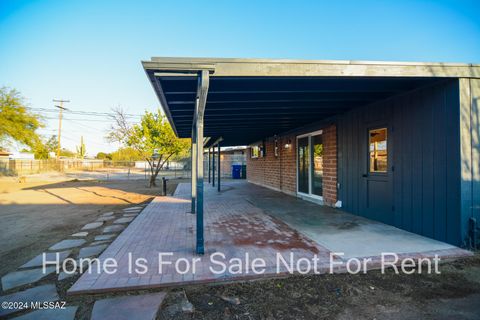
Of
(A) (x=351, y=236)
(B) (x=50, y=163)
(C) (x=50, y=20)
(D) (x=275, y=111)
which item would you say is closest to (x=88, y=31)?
(C) (x=50, y=20)

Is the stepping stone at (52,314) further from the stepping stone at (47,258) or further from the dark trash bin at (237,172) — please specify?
the dark trash bin at (237,172)

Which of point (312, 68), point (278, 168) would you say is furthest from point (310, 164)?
point (312, 68)

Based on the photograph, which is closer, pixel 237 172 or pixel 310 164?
pixel 310 164

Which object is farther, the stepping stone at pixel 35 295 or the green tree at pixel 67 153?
the green tree at pixel 67 153

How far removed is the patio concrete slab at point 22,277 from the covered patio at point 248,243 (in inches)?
24.8

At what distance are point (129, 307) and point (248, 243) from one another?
2.06 metres

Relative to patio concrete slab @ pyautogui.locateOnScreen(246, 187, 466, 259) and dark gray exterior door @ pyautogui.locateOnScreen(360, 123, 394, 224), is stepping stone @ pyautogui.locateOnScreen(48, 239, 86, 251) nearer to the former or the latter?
patio concrete slab @ pyautogui.locateOnScreen(246, 187, 466, 259)

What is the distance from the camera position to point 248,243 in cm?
400

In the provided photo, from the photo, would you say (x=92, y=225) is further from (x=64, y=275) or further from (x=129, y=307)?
(x=129, y=307)

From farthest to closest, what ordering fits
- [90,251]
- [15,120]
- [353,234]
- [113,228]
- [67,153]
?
[67,153] → [15,120] → [113,228] → [353,234] → [90,251]

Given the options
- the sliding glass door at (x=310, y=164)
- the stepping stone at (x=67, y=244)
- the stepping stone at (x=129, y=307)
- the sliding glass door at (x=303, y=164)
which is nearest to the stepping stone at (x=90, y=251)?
the stepping stone at (x=67, y=244)

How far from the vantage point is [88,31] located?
33.5 feet

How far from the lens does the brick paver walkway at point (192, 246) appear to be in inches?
109

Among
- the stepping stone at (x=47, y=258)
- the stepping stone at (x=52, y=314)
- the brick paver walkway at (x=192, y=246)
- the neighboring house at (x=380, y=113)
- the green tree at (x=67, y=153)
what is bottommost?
the stepping stone at (x=47, y=258)
